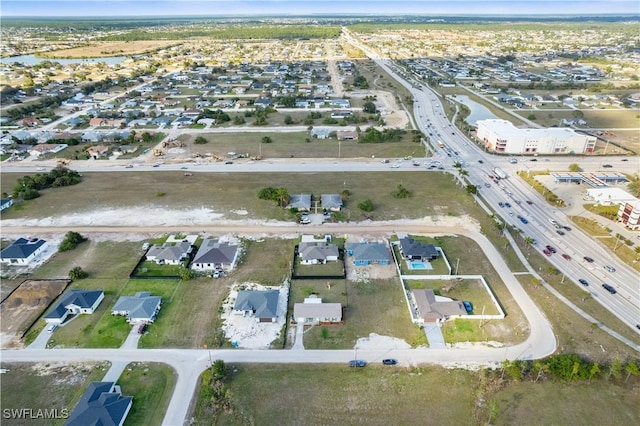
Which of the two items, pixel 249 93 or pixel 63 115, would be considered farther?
pixel 249 93

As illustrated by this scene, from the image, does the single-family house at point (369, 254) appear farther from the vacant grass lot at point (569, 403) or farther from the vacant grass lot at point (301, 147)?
the vacant grass lot at point (301, 147)

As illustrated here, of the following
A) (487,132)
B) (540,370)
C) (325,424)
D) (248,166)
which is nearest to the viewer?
(325,424)

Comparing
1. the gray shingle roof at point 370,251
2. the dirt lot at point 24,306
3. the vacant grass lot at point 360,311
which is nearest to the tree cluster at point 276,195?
the gray shingle roof at point 370,251

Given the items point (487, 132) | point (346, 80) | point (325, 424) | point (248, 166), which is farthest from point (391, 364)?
point (346, 80)

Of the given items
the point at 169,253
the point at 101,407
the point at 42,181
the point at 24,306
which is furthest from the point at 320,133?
the point at 101,407

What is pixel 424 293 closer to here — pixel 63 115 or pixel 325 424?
pixel 325 424
